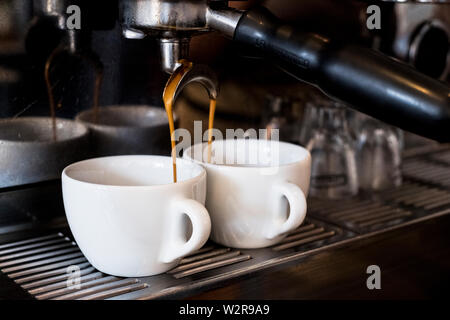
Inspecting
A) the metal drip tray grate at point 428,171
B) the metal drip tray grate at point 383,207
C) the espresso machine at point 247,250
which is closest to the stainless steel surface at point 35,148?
the espresso machine at point 247,250

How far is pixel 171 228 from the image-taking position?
487 mm

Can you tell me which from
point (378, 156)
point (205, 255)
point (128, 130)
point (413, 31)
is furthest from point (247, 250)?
point (413, 31)

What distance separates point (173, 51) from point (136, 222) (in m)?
0.14

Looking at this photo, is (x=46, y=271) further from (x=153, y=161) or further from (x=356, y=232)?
(x=356, y=232)

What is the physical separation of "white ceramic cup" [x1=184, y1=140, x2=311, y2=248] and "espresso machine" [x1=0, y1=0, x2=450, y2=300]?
0.02 meters

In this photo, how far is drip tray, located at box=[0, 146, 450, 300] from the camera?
48 cm

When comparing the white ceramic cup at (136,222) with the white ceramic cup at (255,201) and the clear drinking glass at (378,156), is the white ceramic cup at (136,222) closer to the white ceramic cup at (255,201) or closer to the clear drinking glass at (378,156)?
the white ceramic cup at (255,201)

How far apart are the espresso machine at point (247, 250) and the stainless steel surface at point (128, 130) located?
14mm

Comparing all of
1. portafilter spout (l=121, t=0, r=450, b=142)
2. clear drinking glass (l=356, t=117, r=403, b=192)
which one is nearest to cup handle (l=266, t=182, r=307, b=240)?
portafilter spout (l=121, t=0, r=450, b=142)

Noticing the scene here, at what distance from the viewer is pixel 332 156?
765mm

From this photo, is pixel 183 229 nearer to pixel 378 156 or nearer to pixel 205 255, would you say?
pixel 205 255

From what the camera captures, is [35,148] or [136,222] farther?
[35,148]

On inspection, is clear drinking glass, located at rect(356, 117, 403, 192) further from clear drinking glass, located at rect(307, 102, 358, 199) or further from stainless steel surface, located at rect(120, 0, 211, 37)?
stainless steel surface, located at rect(120, 0, 211, 37)
